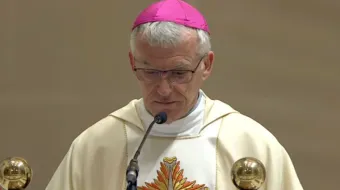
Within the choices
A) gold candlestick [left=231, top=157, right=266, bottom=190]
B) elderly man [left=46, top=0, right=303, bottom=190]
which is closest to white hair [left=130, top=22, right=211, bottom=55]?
elderly man [left=46, top=0, right=303, bottom=190]

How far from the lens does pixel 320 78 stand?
3889mm

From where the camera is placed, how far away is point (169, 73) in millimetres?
2631

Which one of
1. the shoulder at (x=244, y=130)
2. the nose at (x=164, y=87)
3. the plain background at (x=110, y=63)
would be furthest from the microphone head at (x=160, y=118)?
the plain background at (x=110, y=63)

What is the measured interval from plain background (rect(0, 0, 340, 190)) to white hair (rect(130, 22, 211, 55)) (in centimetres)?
118

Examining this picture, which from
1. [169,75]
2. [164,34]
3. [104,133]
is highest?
[164,34]

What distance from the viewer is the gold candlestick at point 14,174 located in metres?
2.21

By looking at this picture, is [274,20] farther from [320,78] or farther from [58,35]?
[58,35]

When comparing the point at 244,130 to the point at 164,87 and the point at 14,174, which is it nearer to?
the point at 164,87

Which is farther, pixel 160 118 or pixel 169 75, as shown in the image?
pixel 169 75

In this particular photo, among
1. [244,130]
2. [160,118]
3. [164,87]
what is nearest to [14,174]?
[160,118]

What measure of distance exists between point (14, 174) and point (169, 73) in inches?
26.5

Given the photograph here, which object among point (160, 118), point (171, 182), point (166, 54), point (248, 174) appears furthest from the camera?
point (171, 182)

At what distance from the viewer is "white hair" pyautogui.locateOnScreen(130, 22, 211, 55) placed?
260 centimetres

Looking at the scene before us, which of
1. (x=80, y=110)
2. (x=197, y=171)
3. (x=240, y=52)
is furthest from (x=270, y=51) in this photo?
(x=197, y=171)
